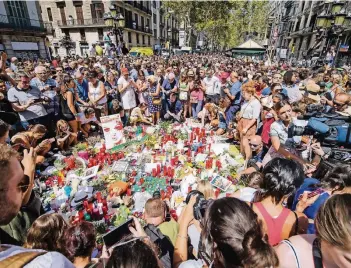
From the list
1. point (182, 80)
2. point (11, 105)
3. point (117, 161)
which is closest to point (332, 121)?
point (117, 161)

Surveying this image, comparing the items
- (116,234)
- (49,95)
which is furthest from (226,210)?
(49,95)

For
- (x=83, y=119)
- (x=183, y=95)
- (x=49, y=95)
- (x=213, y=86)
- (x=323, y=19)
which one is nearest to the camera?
(x=49, y=95)

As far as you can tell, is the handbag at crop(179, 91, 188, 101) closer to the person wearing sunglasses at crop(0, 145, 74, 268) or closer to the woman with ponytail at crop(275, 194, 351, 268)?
the woman with ponytail at crop(275, 194, 351, 268)

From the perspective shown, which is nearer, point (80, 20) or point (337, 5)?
point (337, 5)

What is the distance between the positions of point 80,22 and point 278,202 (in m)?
37.1

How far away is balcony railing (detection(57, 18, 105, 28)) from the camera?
30.5 m

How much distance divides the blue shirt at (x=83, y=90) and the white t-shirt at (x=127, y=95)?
98 cm

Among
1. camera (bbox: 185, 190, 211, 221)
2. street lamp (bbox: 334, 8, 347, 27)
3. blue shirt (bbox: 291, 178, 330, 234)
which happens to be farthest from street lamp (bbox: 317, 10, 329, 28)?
camera (bbox: 185, 190, 211, 221)

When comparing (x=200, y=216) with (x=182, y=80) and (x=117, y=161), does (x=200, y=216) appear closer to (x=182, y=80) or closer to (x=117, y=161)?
(x=117, y=161)

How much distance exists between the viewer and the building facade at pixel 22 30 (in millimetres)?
20391

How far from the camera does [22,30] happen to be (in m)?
21.9

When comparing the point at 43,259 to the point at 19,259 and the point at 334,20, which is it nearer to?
the point at 19,259

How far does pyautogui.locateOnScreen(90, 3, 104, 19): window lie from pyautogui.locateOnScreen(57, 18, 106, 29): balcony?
686mm

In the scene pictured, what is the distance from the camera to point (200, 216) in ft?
6.07
